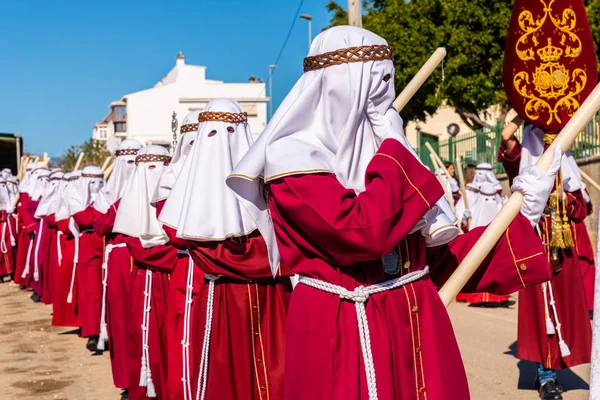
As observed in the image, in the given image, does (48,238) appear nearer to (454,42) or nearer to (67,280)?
(67,280)

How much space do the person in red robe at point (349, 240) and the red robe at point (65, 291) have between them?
26.3 ft

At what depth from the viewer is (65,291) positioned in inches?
431

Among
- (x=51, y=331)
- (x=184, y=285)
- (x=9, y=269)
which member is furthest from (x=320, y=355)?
(x=9, y=269)

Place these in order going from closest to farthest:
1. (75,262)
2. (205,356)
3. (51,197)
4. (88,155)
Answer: (205,356) < (75,262) < (51,197) < (88,155)

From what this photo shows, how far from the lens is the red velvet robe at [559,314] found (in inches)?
269

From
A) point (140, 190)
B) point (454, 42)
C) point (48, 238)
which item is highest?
point (454, 42)

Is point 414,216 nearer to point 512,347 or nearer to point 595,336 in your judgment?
point 595,336

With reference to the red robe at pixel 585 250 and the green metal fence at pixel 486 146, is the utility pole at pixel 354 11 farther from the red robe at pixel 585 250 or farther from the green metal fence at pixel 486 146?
the red robe at pixel 585 250

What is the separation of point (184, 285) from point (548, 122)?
9.17 feet

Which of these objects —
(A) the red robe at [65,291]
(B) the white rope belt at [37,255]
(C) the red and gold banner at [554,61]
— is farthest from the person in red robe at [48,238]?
(C) the red and gold banner at [554,61]

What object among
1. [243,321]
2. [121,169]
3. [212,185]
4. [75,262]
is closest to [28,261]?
[75,262]

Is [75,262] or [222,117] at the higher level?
[222,117]

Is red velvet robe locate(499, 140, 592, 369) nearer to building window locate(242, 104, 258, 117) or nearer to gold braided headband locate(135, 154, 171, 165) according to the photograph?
gold braided headband locate(135, 154, 171, 165)

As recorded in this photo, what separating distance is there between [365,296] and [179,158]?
3.38 metres
